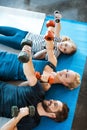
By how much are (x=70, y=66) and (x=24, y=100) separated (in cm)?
81

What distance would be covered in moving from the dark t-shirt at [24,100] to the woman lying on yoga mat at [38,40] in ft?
1.89

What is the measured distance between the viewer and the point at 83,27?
10.5 ft

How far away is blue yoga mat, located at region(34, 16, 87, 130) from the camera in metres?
2.30

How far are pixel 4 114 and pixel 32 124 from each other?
0.86 ft

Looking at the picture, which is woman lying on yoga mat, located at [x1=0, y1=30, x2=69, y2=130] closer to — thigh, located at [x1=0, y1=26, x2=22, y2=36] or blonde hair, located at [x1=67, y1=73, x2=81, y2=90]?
blonde hair, located at [x1=67, y1=73, x2=81, y2=90]

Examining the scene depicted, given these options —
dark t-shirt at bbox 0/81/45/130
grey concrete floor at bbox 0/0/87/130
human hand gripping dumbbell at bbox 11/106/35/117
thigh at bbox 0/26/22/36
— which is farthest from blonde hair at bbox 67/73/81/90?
grey concrete floor at bbox 0/0/87/130

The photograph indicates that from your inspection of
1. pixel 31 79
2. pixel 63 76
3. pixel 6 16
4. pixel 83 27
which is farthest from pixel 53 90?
pixel 6 16

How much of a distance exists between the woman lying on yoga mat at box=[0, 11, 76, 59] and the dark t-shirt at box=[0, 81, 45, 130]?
58cm

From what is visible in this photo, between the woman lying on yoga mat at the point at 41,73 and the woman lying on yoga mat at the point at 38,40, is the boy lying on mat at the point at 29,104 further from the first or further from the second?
the woman lying on yoga mat at the point at 38,40

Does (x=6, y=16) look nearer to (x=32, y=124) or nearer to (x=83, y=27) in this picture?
(x=83, y=27)

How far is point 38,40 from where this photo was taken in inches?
108

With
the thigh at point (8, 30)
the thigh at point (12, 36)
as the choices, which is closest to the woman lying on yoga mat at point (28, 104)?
the thigh at point (12, 36)

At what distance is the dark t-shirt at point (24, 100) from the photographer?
2.12 m

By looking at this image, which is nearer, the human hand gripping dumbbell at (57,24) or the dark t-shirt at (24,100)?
the dark t-shirt at (24,100)
